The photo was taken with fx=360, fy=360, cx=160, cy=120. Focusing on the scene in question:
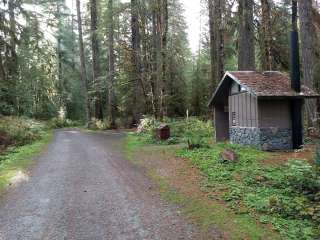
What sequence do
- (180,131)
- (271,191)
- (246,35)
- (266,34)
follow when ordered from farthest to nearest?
(266,34), (180,131), (246,35), (271,191)

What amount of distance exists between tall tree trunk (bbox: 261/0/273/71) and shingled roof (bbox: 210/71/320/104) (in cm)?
478

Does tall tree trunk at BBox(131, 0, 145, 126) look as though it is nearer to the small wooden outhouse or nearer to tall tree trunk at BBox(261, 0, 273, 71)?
tall tree trunk at BBox(261, 0, 273, 71)

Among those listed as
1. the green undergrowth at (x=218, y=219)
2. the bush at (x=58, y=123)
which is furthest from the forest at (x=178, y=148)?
the bush at (x=58, y=123)

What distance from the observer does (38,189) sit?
27.3 feet

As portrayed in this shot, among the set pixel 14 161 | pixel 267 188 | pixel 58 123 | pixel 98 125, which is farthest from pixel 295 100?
pixel 58 123

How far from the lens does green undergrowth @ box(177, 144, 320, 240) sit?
579 centimetres

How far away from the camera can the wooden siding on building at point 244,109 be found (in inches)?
527

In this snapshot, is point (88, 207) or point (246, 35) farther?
point (246, 35)

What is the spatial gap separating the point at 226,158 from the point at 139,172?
8.40 ft

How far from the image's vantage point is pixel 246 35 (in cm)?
1716

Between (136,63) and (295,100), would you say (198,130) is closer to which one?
(136,63)

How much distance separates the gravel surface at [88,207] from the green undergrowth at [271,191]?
1368 millimetres

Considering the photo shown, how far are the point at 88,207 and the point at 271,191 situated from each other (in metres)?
3.72

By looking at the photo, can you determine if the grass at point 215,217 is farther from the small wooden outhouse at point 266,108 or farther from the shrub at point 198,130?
the shrub at point 198,130
